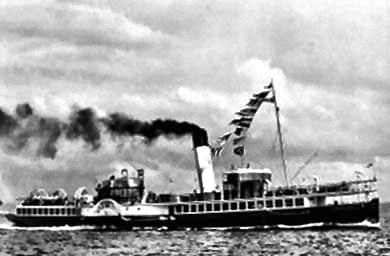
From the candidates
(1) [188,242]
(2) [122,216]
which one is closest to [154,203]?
(2) [122,216]

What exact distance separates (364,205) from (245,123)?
1507 centimetres

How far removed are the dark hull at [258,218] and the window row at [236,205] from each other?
0.69 m

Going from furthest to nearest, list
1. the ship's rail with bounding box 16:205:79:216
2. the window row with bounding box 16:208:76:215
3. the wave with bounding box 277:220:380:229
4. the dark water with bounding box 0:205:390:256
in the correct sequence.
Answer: the window row with bounding box 16:208:76:215, the ship's rail with bounding box 16:205:79:216, the wave with bounding box 277:220:380:229, the dark water with bounding box 0:205:390:256

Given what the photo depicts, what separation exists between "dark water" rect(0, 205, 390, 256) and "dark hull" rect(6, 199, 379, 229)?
1654 millimetres

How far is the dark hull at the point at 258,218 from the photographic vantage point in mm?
78750

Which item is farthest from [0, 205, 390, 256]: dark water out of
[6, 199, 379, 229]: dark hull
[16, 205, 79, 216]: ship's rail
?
[16, 205, 79, 216]: ship's rail

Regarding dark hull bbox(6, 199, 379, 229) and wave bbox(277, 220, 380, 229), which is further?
wave bbox(277, 220, 380, 229)

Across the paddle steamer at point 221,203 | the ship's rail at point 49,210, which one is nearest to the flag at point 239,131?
the paddle steamer at point 221,203

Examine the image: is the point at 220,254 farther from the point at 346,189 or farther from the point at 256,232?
the point at 346,189

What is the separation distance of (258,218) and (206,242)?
50.5 ft

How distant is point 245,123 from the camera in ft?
273

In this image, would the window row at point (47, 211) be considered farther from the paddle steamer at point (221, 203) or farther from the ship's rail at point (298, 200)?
the ship's rail at point (298, 200)

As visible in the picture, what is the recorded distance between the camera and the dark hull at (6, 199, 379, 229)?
7875 centimetres

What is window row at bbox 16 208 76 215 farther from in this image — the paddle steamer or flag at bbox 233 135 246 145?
flag at bbox 233 135 246 145
